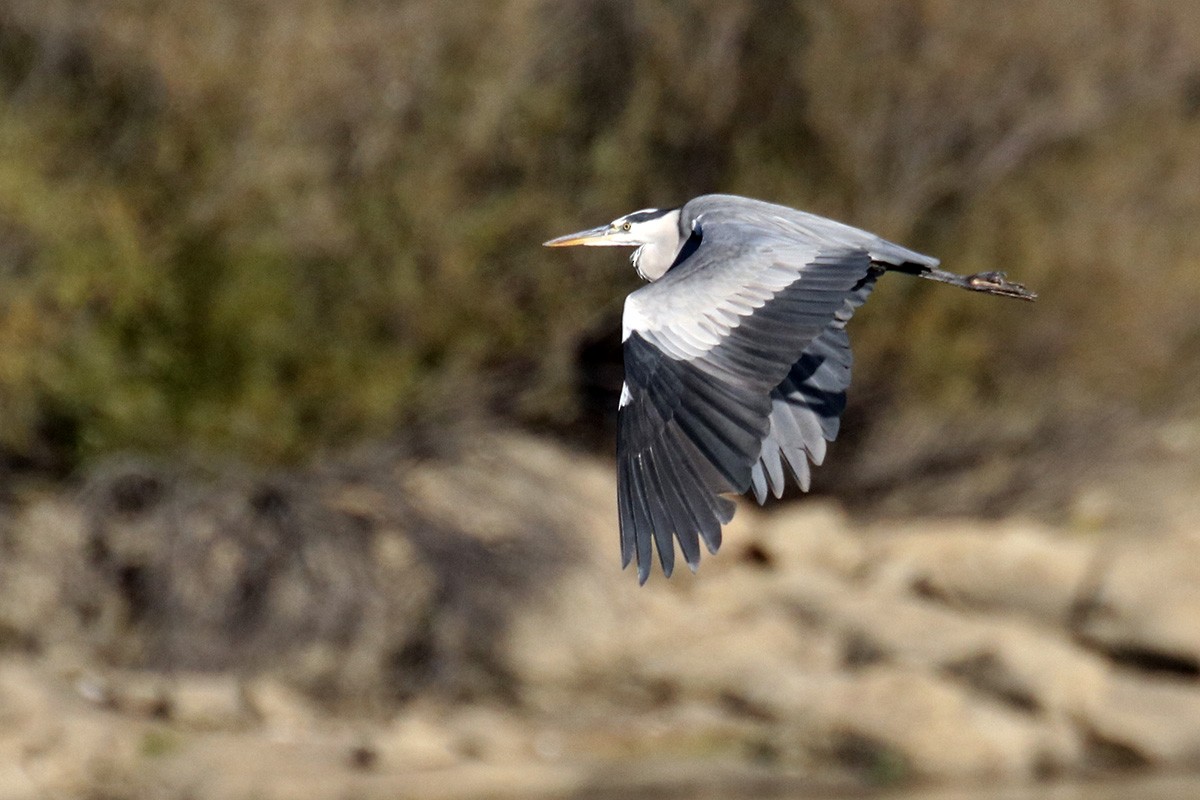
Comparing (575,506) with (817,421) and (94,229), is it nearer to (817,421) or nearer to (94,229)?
(94,229)

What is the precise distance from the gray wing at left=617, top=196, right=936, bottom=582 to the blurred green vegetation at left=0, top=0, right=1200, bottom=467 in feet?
20.2

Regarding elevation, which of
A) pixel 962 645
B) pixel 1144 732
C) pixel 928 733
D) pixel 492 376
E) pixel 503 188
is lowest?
pixel 1144 732

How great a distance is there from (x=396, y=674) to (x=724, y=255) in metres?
6.47

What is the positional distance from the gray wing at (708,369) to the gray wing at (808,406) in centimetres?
17

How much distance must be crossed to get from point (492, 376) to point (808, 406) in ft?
22.4

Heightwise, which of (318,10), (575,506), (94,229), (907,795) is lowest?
(907,795)

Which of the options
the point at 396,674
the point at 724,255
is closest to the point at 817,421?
the point at 724,255

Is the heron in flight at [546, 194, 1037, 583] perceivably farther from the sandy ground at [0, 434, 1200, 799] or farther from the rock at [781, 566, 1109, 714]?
the rock at [781, 566, 1109, 714]

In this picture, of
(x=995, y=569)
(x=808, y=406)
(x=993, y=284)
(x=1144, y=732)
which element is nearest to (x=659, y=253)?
(x=808, y=406)

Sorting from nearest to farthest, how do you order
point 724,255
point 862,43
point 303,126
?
point 724,255
point 303,126
point 862,43

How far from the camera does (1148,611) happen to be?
1170cm

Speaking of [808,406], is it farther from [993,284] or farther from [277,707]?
[277,707]

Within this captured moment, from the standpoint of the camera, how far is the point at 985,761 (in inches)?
418

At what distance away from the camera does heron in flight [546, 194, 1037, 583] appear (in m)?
4.66
